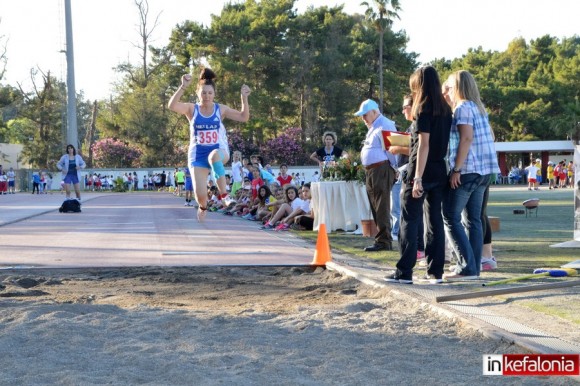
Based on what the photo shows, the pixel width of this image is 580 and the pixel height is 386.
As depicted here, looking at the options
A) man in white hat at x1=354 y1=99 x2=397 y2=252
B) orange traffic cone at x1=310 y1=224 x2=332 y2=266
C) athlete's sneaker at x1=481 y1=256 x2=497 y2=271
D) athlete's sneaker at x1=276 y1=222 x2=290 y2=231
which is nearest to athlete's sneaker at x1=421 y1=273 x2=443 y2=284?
athlete's sneaker at x1=481 y1=256 x2=497 y2=271

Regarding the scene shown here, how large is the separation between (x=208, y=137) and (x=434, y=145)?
3.84 m

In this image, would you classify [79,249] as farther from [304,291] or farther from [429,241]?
[429,241]

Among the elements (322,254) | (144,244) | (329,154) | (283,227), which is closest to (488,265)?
(322,254)

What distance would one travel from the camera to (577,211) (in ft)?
39.9

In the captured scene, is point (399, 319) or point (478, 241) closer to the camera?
point (399, 319)

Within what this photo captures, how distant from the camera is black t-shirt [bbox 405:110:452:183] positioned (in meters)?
8.72

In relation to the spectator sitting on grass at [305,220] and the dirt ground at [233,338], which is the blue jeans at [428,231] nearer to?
the dirt ground at [233,338]

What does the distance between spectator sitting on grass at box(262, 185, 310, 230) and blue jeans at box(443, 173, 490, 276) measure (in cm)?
898

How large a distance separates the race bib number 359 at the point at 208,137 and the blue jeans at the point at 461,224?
3.76m

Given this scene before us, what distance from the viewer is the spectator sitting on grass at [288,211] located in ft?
59.7

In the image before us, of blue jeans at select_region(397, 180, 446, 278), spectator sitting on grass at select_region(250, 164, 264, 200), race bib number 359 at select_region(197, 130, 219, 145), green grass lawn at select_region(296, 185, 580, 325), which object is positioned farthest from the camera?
spectator sitting on grass at select_region(250, 164, 264, 200)

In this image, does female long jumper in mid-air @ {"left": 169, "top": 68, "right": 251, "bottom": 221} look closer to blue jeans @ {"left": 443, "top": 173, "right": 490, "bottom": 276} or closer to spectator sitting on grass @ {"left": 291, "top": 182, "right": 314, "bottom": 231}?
blue jeans @ {"left": 443, "top": 173, "right": 490, "bottom": 276}

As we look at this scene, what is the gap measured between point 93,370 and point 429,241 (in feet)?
15.5

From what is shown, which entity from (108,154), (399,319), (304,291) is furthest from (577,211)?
(108,154)
